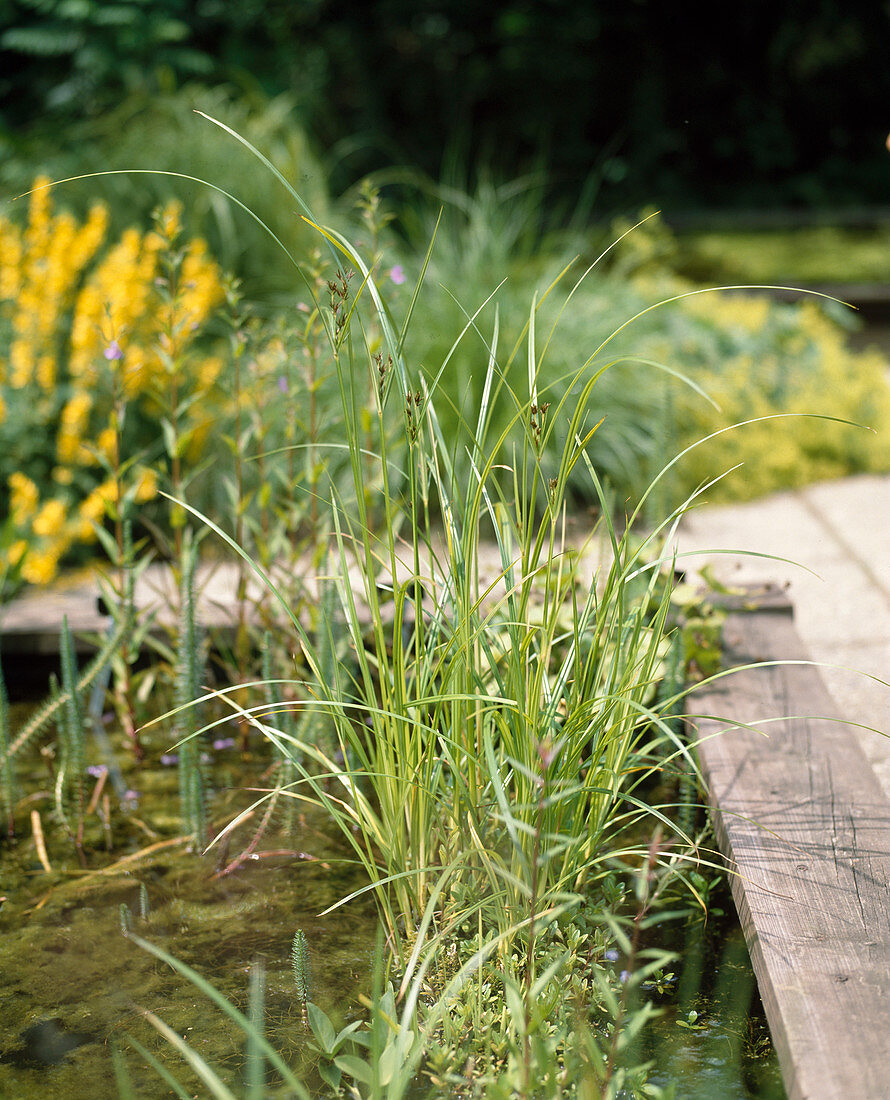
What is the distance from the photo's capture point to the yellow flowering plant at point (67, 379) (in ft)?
8.68

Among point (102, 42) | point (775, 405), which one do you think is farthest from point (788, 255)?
point (102, 42)

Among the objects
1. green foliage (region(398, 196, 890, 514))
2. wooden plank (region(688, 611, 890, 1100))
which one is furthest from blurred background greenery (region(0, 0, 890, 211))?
wooden plank (region(688, 611, 890, 1100))

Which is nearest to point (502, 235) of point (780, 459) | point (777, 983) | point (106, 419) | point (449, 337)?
point (449, 337)

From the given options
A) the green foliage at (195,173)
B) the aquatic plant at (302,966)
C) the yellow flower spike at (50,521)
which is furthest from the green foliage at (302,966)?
the green foliage at (195,173)

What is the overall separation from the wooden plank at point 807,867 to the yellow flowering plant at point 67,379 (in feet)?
4.89

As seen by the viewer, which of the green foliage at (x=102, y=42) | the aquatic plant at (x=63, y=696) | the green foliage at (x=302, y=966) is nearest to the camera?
the green foliage at (x=302, y=966)

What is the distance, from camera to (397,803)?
4.21 ft

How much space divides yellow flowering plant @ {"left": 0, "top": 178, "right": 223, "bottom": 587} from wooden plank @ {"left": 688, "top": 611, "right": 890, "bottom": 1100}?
1.49 metres

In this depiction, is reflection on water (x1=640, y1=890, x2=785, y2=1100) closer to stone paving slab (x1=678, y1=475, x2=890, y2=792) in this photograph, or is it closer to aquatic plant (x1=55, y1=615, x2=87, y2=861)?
stone paving slab (x1=678, y1=475, x2=890, y2=792)

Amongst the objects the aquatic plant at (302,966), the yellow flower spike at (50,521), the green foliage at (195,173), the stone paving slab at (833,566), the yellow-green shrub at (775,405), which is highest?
the green foliage at (195,173)

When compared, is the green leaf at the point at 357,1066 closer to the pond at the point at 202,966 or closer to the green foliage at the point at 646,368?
the pond at the point at 202,966

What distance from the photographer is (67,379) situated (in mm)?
3422

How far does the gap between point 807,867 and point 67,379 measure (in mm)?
2871

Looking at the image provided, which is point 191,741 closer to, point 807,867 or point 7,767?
point 7,767
